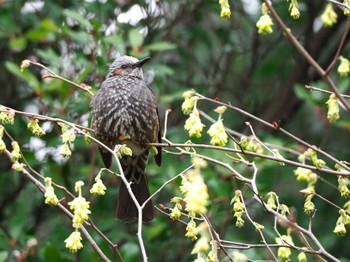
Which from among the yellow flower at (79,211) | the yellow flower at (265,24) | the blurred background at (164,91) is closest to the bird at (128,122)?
the blurred background at (164,91)

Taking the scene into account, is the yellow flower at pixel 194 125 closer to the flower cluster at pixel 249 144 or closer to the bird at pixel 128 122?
the flower cluster at pixel 249 144

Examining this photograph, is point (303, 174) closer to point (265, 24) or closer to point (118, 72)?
point (265, 24)

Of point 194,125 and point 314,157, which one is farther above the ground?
point 194,125

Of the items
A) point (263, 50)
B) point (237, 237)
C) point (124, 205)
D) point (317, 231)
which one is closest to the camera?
point (124, 205)

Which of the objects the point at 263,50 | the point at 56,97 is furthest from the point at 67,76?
the point at 263,50

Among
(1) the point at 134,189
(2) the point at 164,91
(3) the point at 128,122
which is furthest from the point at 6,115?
(2) the point at 164,91

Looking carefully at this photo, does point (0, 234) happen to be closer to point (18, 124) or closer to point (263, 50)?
point (18, 124)

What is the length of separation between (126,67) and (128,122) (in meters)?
0.52

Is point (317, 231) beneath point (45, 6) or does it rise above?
beneath

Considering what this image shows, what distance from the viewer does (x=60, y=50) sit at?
6.05 m

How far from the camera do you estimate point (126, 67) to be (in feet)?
16.0

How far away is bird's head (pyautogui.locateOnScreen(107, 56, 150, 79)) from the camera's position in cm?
483

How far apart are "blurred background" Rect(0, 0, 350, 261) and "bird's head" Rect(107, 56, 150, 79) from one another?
21 cm

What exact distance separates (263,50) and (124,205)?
272 centimetres
